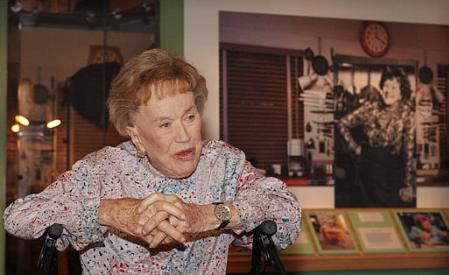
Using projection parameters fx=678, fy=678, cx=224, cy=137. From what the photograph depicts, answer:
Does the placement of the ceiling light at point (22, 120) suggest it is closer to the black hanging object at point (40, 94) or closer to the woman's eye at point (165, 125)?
the black hanging object at point (40, 94)

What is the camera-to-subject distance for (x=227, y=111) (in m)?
3.86

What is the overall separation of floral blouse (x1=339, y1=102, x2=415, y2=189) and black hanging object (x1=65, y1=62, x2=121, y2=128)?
1.46 m

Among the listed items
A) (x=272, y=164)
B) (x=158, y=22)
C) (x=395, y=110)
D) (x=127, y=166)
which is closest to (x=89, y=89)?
(x=158, y=22)

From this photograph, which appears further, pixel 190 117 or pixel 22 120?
pixel 22 120

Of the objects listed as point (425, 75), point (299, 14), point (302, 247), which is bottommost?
point (302, 247)

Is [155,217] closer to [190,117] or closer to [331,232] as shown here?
[190,117]

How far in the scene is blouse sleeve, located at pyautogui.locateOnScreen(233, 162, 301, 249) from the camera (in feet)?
6.05

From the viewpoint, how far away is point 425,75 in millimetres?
4164

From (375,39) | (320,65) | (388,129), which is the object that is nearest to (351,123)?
(388,129)

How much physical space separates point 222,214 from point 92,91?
2.51m

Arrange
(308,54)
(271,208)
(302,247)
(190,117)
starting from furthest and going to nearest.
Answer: (308,54)
(302,247)
(190,117)
(271,208)

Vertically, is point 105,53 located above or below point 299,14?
below

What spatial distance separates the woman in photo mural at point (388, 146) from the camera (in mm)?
4070

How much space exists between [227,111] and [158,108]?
1.89 meters
